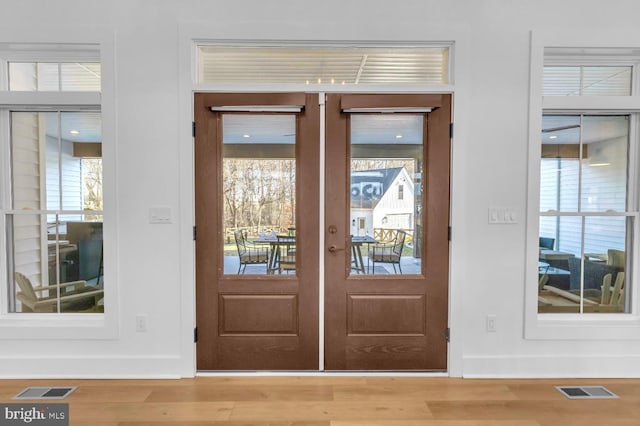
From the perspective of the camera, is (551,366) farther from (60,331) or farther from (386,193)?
(60,331)

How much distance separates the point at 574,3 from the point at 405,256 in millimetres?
2249

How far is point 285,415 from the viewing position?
2.12m

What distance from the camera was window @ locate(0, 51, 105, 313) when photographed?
2.62m

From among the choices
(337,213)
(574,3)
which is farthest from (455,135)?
(574,3)

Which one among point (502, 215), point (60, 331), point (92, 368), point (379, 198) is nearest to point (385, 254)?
point (379, 198)

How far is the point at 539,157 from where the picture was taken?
255cm

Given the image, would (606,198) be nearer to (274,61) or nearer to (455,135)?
(455,135)

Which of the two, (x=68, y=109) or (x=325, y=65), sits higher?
(x=325, y=65)

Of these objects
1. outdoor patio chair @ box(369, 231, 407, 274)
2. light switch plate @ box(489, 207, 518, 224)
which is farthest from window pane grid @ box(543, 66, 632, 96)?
outdoor patio chair @ box(369, 231, 407, 274)

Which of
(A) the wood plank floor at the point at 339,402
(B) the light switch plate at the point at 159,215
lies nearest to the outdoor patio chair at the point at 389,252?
(A) the wood plank floor at the point at 339,402

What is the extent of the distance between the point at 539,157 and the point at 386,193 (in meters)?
1.16

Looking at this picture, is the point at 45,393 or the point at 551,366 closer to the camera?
the point at 45,393

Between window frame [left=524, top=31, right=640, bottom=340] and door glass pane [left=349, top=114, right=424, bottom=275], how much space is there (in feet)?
2.74

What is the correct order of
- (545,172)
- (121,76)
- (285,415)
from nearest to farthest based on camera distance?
(285,415) → (121,76) → (545,172)
